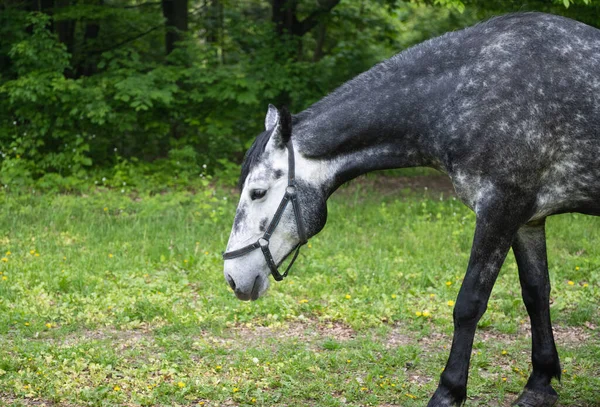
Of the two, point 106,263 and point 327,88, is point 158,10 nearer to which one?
point 327,88

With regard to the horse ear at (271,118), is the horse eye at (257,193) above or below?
below

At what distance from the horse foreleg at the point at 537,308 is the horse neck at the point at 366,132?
0.85 meters

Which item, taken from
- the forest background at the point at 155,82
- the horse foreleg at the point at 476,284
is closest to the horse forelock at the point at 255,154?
the horse foreleg at the point at 476,284

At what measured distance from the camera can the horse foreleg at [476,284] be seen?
3.67 m

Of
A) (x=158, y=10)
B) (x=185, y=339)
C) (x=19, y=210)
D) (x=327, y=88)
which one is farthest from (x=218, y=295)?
(x=158, y=10)

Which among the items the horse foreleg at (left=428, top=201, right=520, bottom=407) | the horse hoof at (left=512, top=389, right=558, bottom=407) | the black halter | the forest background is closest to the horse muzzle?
the black halter

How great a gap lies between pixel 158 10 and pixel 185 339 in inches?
375

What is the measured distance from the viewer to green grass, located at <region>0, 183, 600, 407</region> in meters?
4.53

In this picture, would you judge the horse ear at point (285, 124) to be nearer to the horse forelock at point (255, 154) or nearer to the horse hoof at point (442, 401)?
the horse forelock at point (255, 154)

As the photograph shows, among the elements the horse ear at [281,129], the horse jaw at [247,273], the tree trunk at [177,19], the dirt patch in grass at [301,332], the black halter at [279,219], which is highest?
the horse ear at [281,129]

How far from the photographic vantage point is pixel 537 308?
14.4 ft

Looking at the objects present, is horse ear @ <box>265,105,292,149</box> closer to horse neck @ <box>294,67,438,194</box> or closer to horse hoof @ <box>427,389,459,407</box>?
horse neck @ <box>294,67,438,194</box>

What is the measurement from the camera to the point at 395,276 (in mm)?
6676

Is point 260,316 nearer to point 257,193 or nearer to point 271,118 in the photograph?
point 257,193
